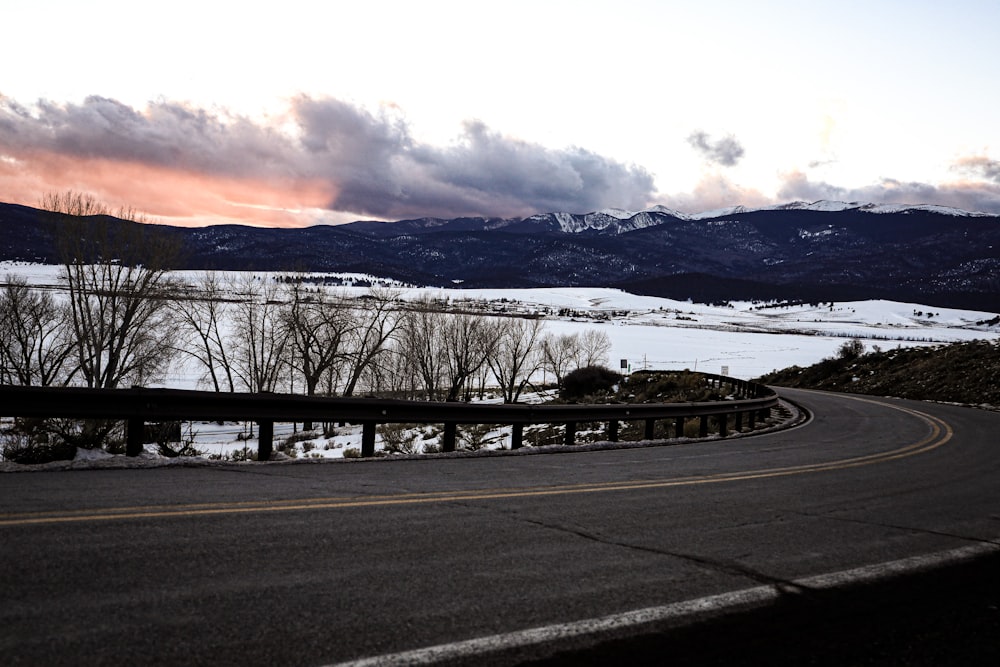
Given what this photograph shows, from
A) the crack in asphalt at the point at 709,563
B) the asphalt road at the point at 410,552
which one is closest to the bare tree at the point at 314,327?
the asphalt road at the point at 410,552

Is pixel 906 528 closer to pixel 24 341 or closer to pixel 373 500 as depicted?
pixel 373 500

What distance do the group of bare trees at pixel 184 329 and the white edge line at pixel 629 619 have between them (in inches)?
1364

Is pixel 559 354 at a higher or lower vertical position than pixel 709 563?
lower

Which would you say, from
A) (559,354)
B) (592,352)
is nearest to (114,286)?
(559,354)

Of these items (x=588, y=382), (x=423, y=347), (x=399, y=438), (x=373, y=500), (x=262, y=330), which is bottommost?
(x=588, y=382)

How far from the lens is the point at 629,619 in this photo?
3.60 metres

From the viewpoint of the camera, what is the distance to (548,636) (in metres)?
3.32

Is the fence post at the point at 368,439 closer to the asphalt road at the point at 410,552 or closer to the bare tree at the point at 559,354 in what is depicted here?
the asphalt road at the point at 410,552

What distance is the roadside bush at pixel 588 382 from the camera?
49.3 metres

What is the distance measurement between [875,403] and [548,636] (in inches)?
1296

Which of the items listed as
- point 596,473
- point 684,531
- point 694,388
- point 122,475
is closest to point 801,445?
point 596,473

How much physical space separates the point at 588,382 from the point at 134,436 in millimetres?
43309

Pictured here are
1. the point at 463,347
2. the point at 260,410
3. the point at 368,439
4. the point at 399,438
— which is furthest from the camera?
the point at 463,347

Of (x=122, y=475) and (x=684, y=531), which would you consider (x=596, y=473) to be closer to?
(x=684, y=531)
